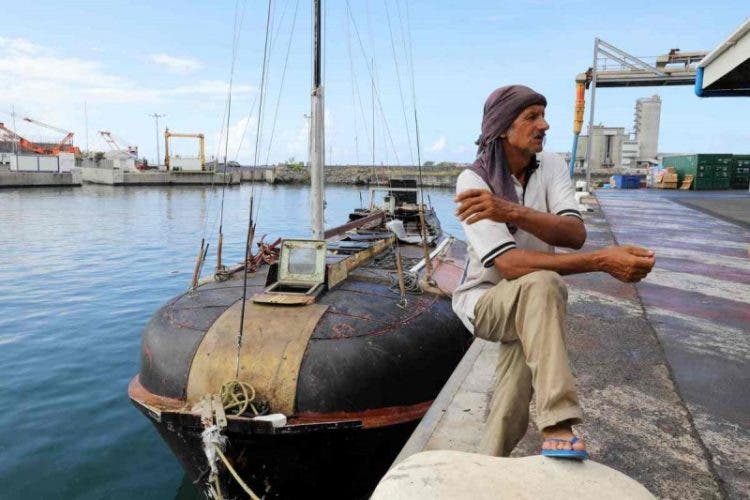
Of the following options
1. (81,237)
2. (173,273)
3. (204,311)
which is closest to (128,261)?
(173,273)

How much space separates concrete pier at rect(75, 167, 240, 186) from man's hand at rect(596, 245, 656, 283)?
7526 cm

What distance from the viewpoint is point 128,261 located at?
21.4 meters

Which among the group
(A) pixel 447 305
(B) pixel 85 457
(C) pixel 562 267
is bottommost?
(B) pixel 85 457

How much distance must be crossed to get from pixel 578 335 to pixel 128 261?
2052 cm

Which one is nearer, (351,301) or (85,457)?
(351,301)

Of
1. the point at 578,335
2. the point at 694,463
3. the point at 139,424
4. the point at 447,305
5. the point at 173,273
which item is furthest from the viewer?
the point at 173,273

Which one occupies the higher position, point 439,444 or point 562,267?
point 562,267

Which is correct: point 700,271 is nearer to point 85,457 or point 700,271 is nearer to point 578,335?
point 578,335

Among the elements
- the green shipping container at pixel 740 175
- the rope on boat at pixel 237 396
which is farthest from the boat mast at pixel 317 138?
the green shipping container at pixel 740 175

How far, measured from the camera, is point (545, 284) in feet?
7.74

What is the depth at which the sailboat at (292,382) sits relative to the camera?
191 inches

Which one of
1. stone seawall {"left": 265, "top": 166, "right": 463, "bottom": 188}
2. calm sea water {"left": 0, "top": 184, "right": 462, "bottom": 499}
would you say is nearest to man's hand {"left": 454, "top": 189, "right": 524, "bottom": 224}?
calm sea water {"left": 0, "top": 184, "right": 462, "bottom": 499}

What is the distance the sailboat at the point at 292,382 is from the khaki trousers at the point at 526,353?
2.47m

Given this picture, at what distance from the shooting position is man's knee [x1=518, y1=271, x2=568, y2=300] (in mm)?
2348
